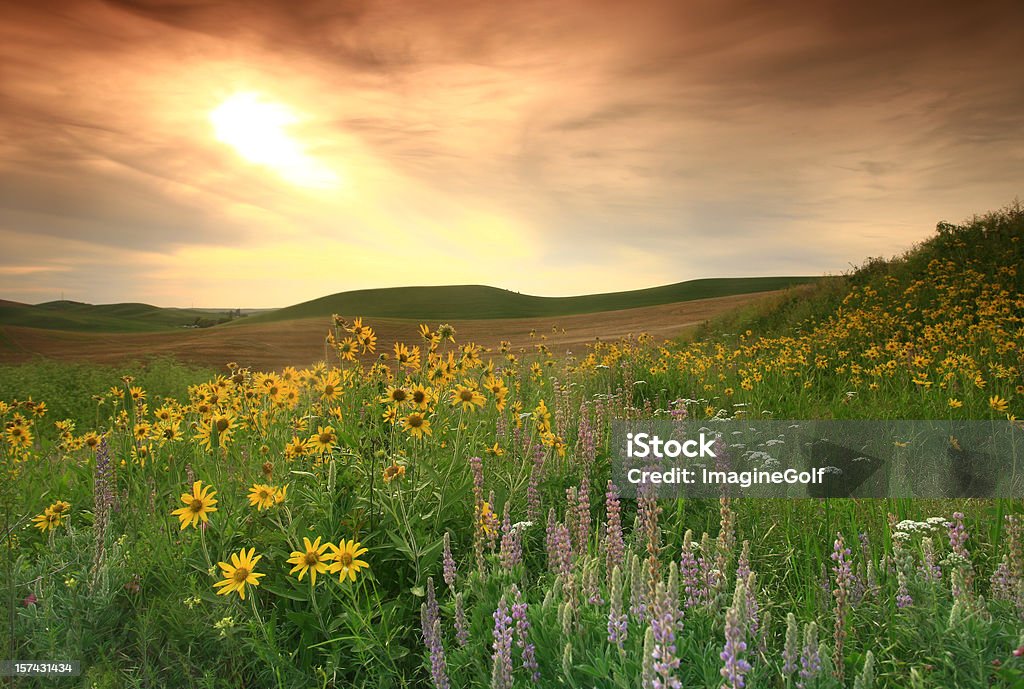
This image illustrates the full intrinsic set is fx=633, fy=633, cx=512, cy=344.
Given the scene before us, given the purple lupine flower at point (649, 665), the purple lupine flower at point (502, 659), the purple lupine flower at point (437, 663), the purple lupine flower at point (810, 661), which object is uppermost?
the purple lupine flower at point (649, 665)

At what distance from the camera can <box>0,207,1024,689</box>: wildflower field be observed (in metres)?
2.22

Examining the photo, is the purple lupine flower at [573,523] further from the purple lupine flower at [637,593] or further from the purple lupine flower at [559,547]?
the purple lupine flower at [637,593]

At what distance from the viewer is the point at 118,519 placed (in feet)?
13.5

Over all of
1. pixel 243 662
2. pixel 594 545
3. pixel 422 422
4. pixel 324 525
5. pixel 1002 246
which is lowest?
pixel 243 662

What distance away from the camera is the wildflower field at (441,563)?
2.22 m

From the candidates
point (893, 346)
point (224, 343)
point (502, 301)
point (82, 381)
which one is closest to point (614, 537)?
point (893, 346)

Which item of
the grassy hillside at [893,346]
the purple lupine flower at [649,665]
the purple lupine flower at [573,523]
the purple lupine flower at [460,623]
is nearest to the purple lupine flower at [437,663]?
the purple lupine flower at [460,623]

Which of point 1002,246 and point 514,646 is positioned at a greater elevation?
point 1002,246

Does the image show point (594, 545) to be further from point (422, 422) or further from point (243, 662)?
point (243, 662)

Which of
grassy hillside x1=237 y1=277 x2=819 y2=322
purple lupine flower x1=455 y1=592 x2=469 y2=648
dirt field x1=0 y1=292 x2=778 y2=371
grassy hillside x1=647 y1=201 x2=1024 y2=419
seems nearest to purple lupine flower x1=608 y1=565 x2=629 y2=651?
purple lupine flower x1=455 y1=592 x2=469 y2=648

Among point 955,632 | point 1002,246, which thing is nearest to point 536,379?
point 955,632

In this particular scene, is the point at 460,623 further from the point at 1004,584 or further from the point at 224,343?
the point at 224,343

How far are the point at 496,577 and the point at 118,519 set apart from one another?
2.83m

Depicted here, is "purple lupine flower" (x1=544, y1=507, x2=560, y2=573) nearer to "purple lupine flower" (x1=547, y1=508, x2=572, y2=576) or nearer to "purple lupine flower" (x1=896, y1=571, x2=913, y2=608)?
"purple lupine flower" (x1=547, y1=508, x2=572, y2=576)
